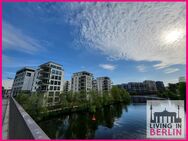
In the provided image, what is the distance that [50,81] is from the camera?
66.6ft

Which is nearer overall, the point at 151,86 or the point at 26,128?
the point at 26,128

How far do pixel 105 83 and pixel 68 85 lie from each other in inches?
434

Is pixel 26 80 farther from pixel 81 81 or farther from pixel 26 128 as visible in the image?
pixel 26 128

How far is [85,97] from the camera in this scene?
778 inches

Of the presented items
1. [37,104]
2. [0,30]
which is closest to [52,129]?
[37,104]

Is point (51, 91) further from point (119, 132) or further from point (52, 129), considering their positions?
point (119, 132)

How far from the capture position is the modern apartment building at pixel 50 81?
1939cm

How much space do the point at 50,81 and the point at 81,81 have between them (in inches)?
402

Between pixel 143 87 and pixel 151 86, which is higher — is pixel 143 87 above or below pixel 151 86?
below

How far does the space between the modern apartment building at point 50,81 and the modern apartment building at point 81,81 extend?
7.43m

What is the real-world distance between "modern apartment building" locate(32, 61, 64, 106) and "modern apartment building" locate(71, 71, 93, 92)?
7427mm

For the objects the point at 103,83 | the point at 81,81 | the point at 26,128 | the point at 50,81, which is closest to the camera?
the point at 26,128
